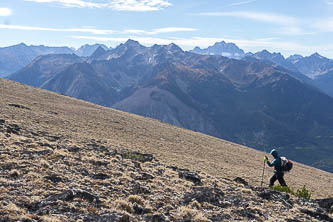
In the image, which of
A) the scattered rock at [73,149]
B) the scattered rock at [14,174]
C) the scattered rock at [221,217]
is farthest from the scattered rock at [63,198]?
the scattered rock at [73,149]

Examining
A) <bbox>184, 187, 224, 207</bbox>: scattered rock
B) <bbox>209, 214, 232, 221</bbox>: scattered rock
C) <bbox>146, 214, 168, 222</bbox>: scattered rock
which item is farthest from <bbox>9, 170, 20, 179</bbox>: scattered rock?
<bbox>209, 214, 232, 221</bbox>: scattered rock

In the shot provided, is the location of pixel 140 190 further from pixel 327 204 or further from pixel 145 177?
pixel 327 204

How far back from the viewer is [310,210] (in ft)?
49.3

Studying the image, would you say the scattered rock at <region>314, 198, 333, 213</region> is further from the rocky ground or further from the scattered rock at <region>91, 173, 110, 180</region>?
the scattered rock at <region>91, 173, 110, 180</region>

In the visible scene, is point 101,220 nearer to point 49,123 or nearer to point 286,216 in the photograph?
point 286,216

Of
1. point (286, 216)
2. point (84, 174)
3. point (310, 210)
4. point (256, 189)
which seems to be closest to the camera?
point (286, 216)

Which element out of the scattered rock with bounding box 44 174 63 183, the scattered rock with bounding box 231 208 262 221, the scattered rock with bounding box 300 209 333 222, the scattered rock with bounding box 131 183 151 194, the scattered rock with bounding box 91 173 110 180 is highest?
the scattered rock with bounding box 44 174 63 183

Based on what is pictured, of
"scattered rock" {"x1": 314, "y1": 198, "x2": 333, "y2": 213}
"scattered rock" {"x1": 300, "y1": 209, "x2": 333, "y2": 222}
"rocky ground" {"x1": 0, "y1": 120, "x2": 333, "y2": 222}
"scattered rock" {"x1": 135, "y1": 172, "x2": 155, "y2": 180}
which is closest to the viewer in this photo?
"rocky ground" {"x1": 0, "y1": 120, "x2": 333, "y2": 222}

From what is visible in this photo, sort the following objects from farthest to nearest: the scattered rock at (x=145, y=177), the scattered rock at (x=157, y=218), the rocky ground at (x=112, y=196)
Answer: the scattered rock at (x=145, y=177) < the scattered rock at (x=157, y=218) < the rocky ground at (x=112, y=196)

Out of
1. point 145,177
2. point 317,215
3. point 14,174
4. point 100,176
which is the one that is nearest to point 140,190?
point 100,176

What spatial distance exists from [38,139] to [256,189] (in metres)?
17.6

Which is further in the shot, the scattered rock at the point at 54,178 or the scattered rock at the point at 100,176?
the scattered rock at the point at 100,176

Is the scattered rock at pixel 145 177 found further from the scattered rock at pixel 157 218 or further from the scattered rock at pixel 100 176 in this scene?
the scattered rock at pixel 157 218

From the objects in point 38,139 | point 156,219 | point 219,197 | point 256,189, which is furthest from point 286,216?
point 38,139
